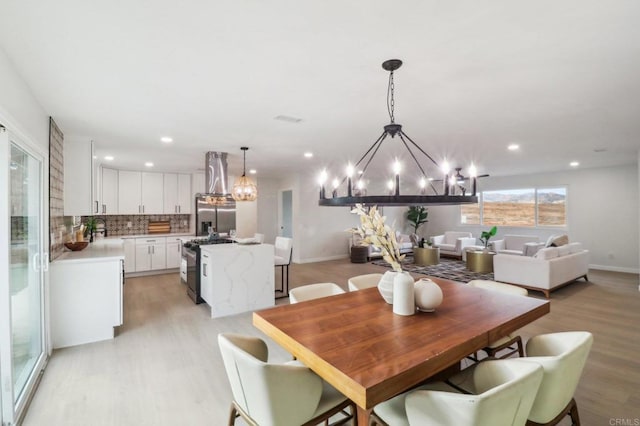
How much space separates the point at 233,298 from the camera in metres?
4.21

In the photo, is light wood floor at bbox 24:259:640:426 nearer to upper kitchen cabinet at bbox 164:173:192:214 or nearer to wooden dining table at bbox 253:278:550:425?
wooden dining table at bbox 253:278:550:425

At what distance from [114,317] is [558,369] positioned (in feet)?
13.0

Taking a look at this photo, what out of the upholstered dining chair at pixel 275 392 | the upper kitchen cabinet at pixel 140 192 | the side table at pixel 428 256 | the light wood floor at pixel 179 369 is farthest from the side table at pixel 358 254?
the upholstered dining chair at pixel 275 392

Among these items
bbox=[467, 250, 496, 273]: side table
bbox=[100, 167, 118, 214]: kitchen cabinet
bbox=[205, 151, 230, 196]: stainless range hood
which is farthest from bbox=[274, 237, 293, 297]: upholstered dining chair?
bbox=[467, 250, 496, 273]: side table

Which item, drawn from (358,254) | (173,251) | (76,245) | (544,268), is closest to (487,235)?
(544,268)

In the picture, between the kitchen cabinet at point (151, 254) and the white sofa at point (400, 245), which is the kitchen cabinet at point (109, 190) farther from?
the white sofa at point (400, 245)

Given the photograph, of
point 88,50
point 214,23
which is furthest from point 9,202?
point 214,23

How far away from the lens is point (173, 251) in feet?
22.3

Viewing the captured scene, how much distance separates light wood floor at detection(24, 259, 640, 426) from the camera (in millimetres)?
2152

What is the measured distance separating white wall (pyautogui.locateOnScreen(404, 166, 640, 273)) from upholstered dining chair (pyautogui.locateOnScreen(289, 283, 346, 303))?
807 cm

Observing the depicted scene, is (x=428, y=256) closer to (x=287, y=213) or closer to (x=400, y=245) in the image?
(x=400, y=245)

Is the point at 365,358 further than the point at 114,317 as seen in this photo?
A: No

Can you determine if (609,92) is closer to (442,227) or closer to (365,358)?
(365,358)

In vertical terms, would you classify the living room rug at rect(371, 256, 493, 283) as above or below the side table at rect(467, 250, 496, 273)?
below
